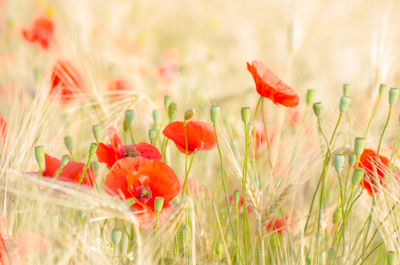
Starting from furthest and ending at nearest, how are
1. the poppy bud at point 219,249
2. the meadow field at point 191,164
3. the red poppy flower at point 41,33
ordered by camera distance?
the red poppy flower at point 41,33
the poppy bud at point 219,249
the meadow field at point 191,164

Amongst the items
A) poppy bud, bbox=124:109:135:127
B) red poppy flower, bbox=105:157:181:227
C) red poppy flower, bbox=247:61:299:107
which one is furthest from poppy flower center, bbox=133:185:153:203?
red poppy flower, bbox=247:61:299:107

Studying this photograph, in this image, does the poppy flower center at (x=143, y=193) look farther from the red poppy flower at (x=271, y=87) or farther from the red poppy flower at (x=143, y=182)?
the red poppy flower at (x=271, y=87)

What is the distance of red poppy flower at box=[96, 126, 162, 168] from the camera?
717 millimetres

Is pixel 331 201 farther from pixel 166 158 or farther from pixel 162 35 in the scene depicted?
pixel 162 35

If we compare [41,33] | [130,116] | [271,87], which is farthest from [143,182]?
[41,33]

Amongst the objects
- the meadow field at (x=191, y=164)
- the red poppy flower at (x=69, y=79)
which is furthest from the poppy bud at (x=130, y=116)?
the red poppy flower at (x=69, y=79)

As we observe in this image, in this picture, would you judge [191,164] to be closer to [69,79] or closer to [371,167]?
[371,167]

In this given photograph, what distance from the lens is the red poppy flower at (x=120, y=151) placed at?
2.35 ft

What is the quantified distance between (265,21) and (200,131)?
1.83 meters

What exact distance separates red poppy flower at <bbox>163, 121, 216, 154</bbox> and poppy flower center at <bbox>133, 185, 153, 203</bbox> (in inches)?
3.2

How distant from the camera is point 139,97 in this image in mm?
861

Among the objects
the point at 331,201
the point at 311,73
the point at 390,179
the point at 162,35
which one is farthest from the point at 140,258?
the point at 162,35

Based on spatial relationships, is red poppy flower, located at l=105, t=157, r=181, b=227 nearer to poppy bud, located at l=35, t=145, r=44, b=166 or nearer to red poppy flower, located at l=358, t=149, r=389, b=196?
poppy bud, located at l=35, t=145, r=44, b=166

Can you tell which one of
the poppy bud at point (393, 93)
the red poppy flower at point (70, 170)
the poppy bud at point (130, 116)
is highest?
the poppy bud at point (393, 93)
